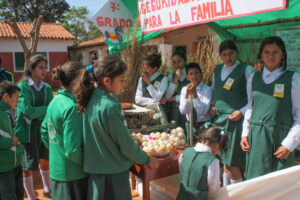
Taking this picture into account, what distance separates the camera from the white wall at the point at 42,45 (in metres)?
14.8

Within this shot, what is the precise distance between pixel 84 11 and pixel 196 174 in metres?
34.5

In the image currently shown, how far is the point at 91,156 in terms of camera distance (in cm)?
159

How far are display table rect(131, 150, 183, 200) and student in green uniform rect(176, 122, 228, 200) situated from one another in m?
0.10

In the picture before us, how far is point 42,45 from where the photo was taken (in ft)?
51.5

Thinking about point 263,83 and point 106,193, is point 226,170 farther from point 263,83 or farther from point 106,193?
point 106,193

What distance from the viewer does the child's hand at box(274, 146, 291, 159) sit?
1.96 m

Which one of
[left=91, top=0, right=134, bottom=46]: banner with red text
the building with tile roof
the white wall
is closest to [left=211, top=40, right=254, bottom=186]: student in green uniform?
[left=91, top=0, right=134, bottom=46]: banner with red text

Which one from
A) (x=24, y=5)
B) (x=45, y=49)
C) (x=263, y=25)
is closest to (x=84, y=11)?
(x=24, y=5)

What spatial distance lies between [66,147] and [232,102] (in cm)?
160

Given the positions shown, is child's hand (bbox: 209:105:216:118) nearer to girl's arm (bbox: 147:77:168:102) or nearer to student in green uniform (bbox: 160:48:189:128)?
student in green uniform (bbox: 160:48:189:128)

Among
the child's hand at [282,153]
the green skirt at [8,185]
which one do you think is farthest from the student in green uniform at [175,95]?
the green skirt at [8,185]

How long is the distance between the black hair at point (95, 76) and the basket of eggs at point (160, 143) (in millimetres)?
634

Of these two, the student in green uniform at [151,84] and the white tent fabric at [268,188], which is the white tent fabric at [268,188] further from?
the student in green uniform at [151,84]

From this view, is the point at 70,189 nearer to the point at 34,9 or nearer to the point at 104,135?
the point at 104,135
